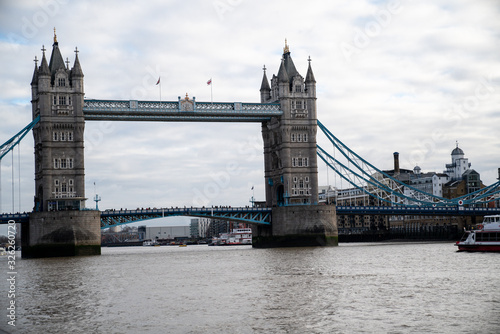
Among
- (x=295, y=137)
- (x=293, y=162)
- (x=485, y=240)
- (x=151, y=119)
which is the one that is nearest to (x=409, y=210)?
(x=293, y=162)

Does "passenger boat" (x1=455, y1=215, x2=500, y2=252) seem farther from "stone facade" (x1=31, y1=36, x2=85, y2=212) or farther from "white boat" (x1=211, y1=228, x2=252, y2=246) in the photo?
"white boat" (x1=211, y1=228, x2=252, y2=246)

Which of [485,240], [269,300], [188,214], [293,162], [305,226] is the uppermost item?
[293,162]

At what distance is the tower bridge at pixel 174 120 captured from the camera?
81.6 m

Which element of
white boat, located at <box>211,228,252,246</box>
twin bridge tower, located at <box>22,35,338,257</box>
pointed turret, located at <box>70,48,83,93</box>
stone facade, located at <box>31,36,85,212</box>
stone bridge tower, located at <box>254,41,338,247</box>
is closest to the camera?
twin bridge tower, located at <box>22,35,338,257</box>

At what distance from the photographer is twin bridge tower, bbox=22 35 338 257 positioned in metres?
80.9

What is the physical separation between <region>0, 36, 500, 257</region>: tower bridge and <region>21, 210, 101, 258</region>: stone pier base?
108mm

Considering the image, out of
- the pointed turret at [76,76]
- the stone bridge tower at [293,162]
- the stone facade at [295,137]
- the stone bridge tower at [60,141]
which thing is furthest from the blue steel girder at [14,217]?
the stone facade at [295,137]

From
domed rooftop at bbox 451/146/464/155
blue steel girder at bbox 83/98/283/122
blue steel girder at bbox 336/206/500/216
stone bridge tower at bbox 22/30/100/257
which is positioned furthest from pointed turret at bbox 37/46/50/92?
domed rooftop at bbox 451/146/464/155

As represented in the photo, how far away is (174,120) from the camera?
91000mm

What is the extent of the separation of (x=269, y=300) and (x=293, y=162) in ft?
204

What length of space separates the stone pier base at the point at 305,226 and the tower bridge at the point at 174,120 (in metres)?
0.12

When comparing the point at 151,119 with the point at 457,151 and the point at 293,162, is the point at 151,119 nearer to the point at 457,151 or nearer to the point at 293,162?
the point at 293,162

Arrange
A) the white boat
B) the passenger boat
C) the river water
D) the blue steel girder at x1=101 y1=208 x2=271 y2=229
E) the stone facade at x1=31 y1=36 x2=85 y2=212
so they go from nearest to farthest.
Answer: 1. the river water
2. the passenger boat
3. the stone facade at x1=31 y1=36 x2=85 y2=212
4. the blue steel girder at x1=101 y1=208 x2=271 y2=229
5. the white boat

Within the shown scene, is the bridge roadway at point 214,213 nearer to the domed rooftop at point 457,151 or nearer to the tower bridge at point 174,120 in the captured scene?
the tower bridge at point 174,120
